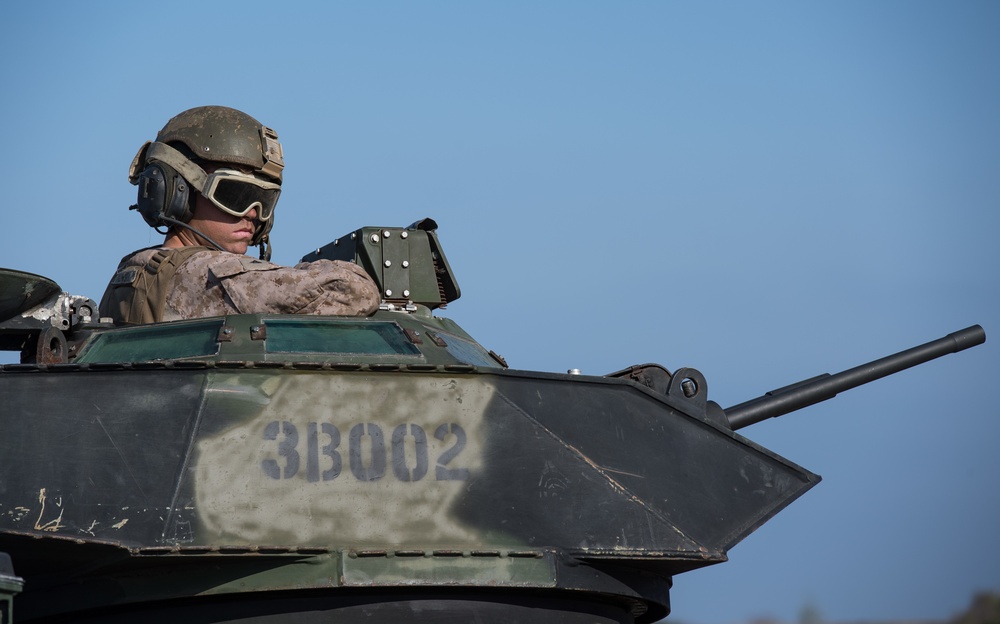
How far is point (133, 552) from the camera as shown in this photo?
25.4 feet

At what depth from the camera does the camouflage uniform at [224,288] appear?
9508 mm

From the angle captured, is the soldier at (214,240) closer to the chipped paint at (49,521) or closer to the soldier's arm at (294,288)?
the soldier's arm at (294,288)

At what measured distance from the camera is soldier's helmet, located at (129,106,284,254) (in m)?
10.8

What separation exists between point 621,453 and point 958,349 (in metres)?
4.80

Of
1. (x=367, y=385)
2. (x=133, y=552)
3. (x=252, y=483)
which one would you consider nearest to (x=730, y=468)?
(x=367, y=385)

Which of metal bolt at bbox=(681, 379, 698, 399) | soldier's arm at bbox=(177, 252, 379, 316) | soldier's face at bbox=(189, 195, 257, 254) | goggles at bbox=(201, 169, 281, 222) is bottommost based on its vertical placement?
metal bolt at bbox=(681, 379, 698, 399)

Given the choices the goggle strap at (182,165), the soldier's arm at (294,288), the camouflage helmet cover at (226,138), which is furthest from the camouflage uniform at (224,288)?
the camouflage helmet cover at (226,138)

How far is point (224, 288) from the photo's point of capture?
9.77 meters

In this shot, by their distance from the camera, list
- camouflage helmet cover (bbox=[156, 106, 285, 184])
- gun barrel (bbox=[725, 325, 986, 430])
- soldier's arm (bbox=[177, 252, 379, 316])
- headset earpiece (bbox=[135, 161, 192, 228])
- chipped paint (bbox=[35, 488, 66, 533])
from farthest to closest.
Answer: gun barrel (bbox=[725, 325, 986, 430]) → camouflage helmet cover (bbox=[156, 106, 285, 184]) → headset earpiece (bbox=[135, 161, 192, 228]) → soldier's arm (bbox=[177, 252, 379, 316]) → chipped paint (bbox=[35, 488, 66, 533])

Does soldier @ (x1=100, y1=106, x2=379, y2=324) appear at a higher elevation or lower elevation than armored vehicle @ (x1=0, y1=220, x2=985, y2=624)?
higher

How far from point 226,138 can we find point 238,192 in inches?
14.5

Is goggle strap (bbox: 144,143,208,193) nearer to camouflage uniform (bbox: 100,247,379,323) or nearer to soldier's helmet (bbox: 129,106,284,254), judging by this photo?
soldier's helmet (bbox: 129,106,284,254)

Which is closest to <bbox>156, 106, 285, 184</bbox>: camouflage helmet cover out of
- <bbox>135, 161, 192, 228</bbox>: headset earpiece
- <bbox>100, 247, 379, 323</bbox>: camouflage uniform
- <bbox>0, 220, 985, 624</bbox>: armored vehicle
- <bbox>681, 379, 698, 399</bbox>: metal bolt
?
<bbox>135, 161, 192, 228</bbox>: headset earpiece

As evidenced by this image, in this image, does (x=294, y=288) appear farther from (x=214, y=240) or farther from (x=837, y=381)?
(x=837, y=381)
